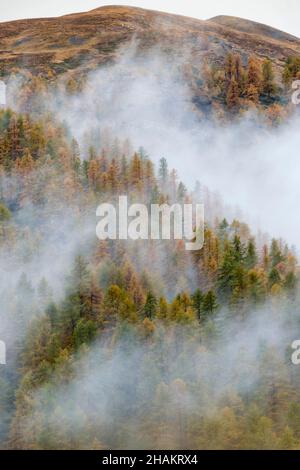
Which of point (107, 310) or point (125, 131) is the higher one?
point (125, 131)

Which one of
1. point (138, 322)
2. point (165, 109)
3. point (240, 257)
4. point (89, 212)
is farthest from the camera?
point (165, 109)

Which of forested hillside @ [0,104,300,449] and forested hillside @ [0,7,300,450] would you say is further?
forested hillside @ [0,7,300,450]

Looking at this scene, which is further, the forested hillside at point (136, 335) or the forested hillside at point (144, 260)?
the forested hillside at point (144, 260)

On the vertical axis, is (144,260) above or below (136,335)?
above

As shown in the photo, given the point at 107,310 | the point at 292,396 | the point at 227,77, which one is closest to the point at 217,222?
the point at 107,310

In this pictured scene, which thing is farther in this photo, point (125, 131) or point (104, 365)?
point (125, 131)

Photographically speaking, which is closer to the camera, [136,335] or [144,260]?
[136,335]

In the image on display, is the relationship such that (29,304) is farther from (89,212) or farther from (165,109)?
(165,109)
